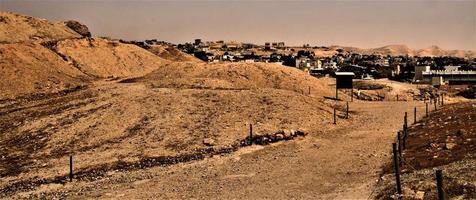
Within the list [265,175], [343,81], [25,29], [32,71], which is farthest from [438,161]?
[25,29]

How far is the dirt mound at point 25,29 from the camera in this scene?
9493 cm

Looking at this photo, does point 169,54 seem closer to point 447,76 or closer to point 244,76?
point 244,76

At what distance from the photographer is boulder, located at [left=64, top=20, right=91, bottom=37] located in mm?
138525

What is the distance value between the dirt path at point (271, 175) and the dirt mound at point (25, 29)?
243ft

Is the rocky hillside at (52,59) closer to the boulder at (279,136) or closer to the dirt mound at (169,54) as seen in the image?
the dirt mound at (169,54)

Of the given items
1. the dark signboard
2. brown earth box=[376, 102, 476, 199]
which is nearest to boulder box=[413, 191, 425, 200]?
brown earth box=[376, 102, 476, 199]

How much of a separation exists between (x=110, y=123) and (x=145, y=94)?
8359mm

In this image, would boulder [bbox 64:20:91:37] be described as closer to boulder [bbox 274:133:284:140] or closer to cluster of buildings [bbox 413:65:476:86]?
cluster of buildings [bbox 413:65:476:86]

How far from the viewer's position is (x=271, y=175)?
85.9 ft

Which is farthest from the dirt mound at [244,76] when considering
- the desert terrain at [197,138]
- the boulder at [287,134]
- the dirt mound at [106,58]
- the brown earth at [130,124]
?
the dirt mound at [106,58]

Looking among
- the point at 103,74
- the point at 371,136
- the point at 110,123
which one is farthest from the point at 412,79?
the point at 110,123

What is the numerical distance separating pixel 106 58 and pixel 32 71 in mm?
22279

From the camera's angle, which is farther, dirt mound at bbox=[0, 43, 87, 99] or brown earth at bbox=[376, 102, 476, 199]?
dirt mound at bbox=[0, 43, 87, 99]

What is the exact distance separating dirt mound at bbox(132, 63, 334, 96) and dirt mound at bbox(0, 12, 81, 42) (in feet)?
151
